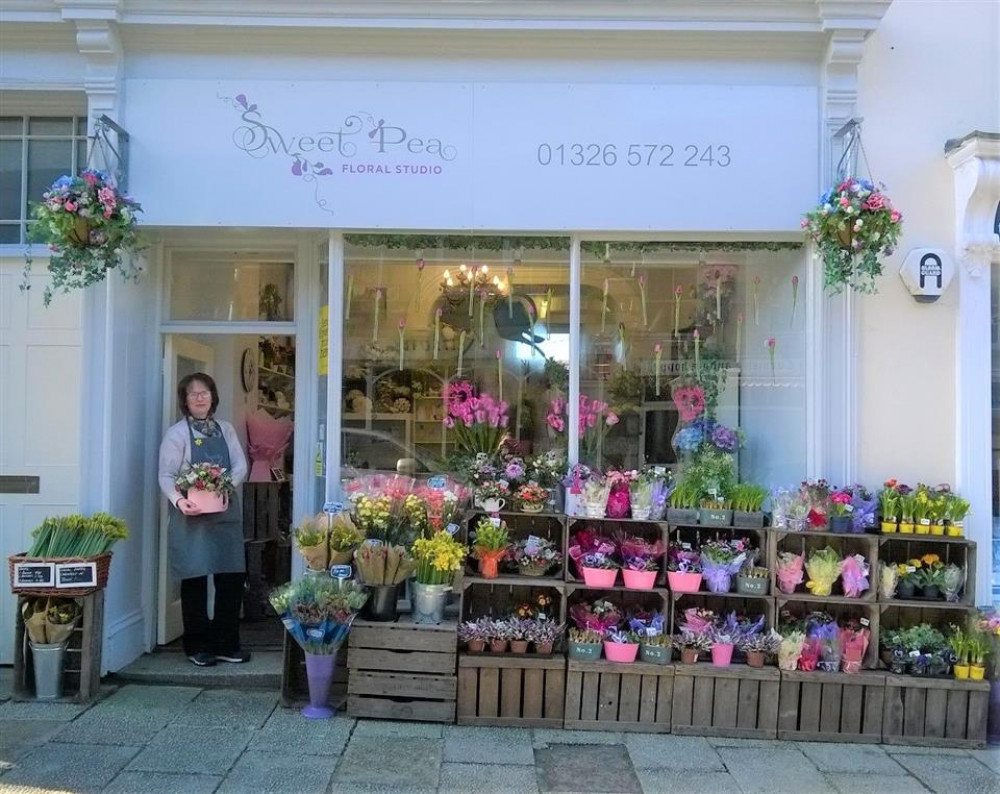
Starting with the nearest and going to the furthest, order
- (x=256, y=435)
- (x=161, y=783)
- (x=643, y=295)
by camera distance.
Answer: (x=161, y=783), (x=643, y=295), (x=256, y=435)

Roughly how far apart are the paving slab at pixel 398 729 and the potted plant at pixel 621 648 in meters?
1.00

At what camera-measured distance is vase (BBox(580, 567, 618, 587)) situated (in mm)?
4773

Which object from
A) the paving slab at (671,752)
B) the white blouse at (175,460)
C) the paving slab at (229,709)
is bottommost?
the paving slab at (671,752)

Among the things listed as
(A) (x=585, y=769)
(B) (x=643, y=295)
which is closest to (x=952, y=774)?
(A) (x=585, y=769)

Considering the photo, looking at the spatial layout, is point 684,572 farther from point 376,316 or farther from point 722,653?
point 376,316

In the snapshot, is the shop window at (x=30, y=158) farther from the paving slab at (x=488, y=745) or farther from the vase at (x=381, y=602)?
the paving slab at (x=488, y=745)

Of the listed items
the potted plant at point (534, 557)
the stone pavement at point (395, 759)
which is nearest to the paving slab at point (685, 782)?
the stone pavement at point (395, 759)

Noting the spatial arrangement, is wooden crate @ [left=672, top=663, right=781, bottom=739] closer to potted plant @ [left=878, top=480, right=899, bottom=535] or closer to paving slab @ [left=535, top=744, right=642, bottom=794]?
paving slab @ [left=535, top=744, right=642, bottom=794]

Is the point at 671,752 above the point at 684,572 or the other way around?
the other way around

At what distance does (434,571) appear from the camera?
4730 mm

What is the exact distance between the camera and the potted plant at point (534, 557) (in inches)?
192

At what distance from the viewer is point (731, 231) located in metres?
5.10

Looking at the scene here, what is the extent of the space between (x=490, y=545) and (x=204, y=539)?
73.0 inches

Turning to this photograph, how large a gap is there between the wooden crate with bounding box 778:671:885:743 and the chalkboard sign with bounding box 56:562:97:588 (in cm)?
389
